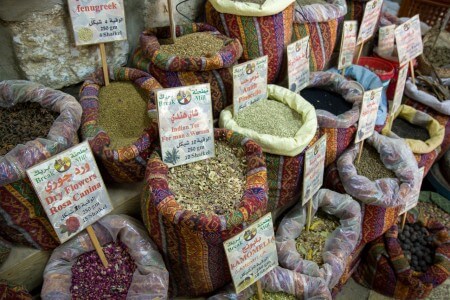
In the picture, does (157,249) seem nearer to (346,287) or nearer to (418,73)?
(346,287)

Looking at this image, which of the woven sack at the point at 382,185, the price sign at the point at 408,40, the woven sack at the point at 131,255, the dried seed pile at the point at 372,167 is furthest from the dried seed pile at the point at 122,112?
the price sign at the point at 408,40

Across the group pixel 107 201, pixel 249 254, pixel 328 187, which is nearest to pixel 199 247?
pixel 249 254

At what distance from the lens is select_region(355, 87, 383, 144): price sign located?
1.56m

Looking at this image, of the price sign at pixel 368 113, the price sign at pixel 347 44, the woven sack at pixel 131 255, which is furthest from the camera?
the price sign at pixel 347 44

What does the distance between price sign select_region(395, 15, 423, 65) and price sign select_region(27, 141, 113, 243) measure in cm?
159

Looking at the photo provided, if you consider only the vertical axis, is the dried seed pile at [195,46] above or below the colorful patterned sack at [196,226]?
above

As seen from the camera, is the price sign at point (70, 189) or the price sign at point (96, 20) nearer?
the price sign at point (70, 189)

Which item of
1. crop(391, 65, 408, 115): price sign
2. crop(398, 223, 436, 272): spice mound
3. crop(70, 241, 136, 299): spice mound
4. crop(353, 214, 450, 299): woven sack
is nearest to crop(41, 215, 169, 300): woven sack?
crop(70, 241, 136, 299): spice mound

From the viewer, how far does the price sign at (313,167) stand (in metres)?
1.37

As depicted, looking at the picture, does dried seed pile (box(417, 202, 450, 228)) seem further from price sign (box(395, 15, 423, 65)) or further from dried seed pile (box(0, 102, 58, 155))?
dried seed pile (box(0, 102, 58, 155))

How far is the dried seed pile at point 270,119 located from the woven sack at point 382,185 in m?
0.31

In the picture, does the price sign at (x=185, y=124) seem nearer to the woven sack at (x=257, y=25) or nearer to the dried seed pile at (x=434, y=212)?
the woven sack at (x=257, y=25)

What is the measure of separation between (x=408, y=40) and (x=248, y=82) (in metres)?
1.05

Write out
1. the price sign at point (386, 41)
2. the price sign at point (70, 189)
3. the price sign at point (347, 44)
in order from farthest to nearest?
1. the price sign at point (386, 41)
2. the price sign at point (347, 44)
3. the price sign at point (70, 189)
